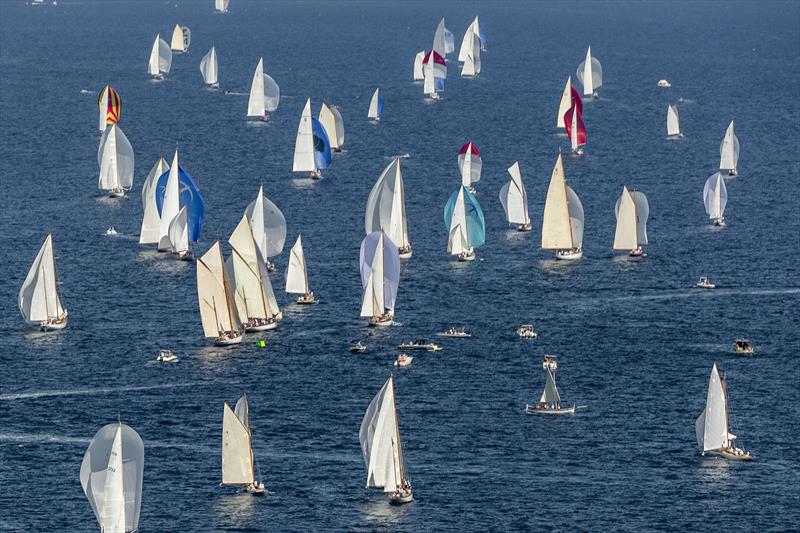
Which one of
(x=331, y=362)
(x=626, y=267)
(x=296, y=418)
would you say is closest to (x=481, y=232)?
(x=626, y=267)

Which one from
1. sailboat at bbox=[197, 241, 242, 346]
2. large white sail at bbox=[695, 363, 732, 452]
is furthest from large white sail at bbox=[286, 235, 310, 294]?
large white sail at bbox=[695, 363, 732, 452]

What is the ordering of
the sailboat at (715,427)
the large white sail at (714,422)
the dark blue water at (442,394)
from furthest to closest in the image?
the sailboat at (715,427)
the large white sail at (714,422)
the dark blue water at (442,394)

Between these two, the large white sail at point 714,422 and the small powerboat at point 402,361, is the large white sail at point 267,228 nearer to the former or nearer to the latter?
the small powerboat at point 402,361

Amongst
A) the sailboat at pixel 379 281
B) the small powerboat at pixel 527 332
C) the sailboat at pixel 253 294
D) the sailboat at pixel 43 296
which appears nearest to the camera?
the small powerboat at pixel 527 332

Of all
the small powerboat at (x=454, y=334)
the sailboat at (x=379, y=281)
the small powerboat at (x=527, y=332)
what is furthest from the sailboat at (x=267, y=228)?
the small powerboat at (x=527, y=332)

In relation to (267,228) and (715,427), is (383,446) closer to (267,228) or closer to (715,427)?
(715,427)

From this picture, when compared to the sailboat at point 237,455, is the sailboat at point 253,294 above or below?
above

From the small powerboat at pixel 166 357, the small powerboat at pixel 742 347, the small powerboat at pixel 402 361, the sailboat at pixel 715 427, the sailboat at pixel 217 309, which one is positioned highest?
the sailboat at pixel 217 309
